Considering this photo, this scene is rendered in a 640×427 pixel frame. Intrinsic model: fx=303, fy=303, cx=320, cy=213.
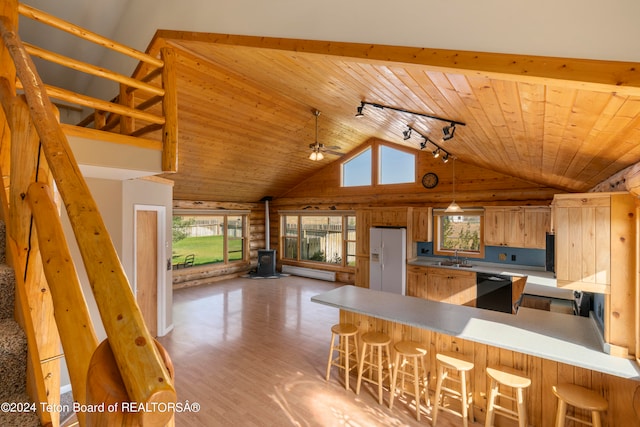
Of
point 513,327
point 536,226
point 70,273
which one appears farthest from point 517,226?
point 70,273

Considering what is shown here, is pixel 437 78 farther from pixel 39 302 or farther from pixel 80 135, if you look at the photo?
pixel 80 135

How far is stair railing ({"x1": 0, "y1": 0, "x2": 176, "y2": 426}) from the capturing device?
1.85 feet

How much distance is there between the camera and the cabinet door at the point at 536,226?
548 cm

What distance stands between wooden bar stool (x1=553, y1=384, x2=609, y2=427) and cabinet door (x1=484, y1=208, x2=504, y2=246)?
3.90m

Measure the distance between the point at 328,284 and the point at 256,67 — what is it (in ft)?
19.7

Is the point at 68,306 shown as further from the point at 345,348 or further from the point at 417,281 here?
the point at 417,281

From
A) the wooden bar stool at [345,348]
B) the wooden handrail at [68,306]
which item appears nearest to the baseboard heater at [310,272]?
the wooden bar stool at [345,348]

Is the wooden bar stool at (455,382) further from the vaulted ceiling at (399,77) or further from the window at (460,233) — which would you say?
the window at (460,233)

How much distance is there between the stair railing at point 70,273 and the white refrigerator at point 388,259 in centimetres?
611

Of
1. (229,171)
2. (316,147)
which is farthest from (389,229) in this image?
(229,171)

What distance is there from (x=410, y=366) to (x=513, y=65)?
3.17 m

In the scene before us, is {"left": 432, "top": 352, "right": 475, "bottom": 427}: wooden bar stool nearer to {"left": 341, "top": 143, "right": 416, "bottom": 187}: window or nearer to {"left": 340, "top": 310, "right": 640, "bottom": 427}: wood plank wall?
{"left": 340, "top": 310, "right": 640, "bottom": 427}: wood plank wall

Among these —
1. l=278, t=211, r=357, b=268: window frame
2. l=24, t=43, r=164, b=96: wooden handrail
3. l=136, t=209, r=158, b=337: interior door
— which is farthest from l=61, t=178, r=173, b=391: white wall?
l=278, t=211, r=357, b=268: window frame

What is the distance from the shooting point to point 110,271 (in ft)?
2.37
